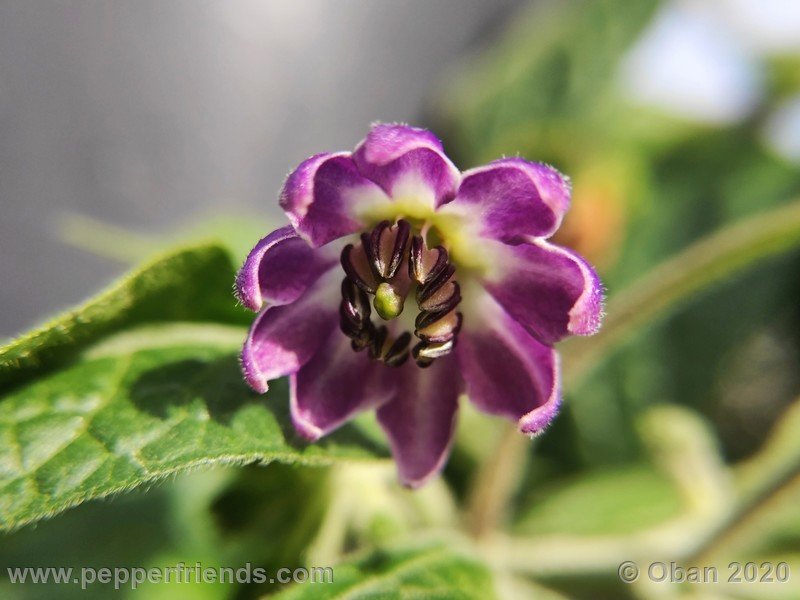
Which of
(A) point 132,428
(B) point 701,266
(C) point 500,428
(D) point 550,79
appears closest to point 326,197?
(A) point 132,428

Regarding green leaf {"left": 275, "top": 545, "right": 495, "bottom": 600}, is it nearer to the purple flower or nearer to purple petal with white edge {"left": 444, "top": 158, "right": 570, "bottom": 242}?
the purple flower

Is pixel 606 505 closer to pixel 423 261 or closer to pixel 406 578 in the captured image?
pixel 406 578

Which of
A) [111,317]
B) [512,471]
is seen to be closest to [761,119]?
[512,471]

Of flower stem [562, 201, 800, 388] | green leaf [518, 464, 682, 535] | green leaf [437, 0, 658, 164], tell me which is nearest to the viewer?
flower stem [562, 201, 800, 388]

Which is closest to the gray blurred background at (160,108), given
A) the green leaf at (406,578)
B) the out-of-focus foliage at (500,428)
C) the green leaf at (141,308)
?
the out-of-focus foliage at (500,428)

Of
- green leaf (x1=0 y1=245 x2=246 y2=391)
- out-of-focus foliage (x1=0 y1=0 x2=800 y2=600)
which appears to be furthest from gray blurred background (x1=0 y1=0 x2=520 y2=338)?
green leaf (x1=0 y1=245 x2=246 y2=391)

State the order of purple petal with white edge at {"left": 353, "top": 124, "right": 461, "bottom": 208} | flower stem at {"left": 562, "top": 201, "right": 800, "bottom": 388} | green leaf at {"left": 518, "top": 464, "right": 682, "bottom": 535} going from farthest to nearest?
green leaf at {"left": 518, "top": 464, "right": 682, "bottom": 535}, flower stem at {"left": 562, "top": 201, "right": 800, "bottom": 388}, purple petal with white edge at {"left": 353, "top": 124, "right": 461, "bottom": 208}

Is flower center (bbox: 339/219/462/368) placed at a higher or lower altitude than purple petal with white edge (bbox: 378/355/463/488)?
higher
